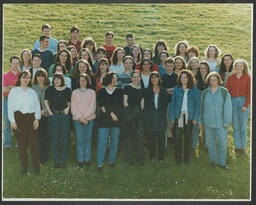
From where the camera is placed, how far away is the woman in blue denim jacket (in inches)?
330

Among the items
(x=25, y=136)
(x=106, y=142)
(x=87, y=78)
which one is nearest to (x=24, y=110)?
(x=25, y=136)

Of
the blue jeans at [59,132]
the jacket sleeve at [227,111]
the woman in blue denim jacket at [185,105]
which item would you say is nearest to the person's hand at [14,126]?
the blue jeans at [59,132]

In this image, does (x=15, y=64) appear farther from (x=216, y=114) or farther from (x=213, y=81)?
(x=216, y=114)

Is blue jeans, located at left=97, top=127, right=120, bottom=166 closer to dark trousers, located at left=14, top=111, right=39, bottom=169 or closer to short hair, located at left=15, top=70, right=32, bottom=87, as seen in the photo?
dark trousers, located at left=14, top=111, right=39, bottom=169

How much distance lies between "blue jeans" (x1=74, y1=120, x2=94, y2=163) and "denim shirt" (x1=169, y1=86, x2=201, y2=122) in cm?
182

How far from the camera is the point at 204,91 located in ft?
28.2

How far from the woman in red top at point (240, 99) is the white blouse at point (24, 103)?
429 centimetres

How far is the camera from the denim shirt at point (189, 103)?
27.6ft

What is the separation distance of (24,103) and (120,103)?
2.06 metres

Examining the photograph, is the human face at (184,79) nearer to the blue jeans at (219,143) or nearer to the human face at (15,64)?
the blue jeans at (219,143)

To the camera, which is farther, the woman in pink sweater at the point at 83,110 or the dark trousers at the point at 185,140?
the dark trousers at the point at 185,140

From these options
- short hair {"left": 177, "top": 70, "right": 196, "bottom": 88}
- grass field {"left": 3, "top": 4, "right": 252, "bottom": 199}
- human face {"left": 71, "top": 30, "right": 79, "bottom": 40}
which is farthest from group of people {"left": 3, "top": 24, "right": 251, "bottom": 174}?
human face {"left": 71, "top": 30, "right": 79, "bottom": 40}

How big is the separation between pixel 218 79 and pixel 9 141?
4938 mm

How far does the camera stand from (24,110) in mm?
8359
